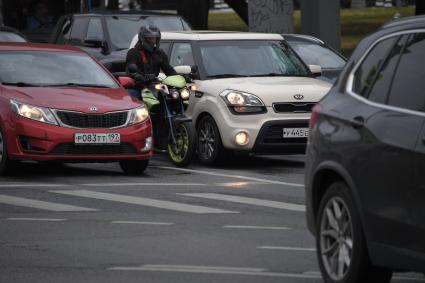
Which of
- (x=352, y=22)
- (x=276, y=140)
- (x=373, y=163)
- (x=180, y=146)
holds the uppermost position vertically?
(x=373, y=163)

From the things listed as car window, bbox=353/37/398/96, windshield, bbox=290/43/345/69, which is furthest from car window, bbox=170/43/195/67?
car window, bbox=353/37/398/96

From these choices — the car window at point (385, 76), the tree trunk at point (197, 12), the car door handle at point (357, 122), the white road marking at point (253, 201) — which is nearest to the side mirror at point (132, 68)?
the white road marking at point (253, 201)

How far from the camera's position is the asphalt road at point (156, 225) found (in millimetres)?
9820

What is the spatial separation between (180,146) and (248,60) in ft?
5.37

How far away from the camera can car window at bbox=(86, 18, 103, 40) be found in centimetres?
2525

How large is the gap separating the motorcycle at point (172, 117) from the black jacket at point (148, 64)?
132 mm

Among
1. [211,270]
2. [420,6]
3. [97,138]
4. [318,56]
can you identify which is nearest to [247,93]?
[97,138]

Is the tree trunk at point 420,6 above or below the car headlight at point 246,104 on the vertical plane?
below

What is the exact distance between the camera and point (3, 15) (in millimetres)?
43344

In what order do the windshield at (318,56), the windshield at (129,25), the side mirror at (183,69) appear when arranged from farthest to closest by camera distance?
1. the windshield at (129,25)
2. the windshield at (318,56)
3. the side mirror at (183,69)

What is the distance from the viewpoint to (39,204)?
13.8 meters

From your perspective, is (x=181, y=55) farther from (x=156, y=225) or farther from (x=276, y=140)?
(x=156, y=225)

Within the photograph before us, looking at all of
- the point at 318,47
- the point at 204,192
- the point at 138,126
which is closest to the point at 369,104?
the point at 204,192

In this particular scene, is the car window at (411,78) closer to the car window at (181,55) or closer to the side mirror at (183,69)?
the side mirror at (183,69)
